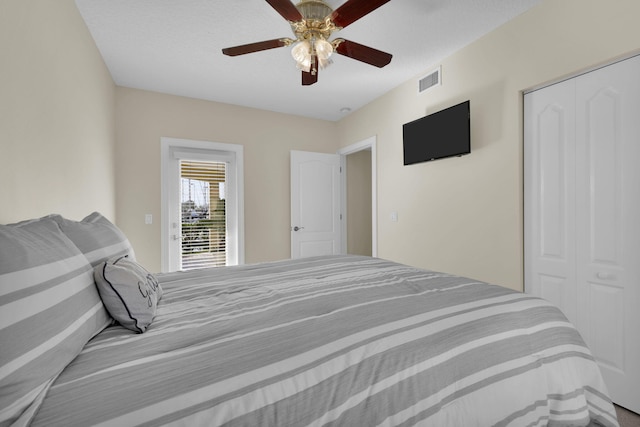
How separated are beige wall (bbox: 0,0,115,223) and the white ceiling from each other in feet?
1.08

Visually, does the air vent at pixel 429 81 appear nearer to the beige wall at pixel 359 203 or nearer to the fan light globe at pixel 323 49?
the fan light globe at pixel 323 49

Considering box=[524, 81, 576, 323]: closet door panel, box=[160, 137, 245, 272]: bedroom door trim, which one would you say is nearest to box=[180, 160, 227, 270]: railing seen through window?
box=[160, 137, 245, 272]: bedroom door trim

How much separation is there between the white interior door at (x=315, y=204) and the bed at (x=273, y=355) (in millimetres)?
2878

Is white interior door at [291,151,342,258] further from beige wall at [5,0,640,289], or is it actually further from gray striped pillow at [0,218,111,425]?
gray striped pillow at [0,218,111,425]

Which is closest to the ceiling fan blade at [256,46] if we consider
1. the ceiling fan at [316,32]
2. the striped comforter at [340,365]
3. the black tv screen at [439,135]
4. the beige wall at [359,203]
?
the ceiling fan at [316,32]

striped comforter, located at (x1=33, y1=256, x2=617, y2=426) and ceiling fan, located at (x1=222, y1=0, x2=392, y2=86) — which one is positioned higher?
ceiling fan, located at (x1=222, y1=0, x2=392, y2=86)

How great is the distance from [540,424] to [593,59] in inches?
81.2

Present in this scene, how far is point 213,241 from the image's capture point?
3807 millimetres

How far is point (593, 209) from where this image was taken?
1844mm

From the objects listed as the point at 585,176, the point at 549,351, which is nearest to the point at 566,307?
the point at 585,176

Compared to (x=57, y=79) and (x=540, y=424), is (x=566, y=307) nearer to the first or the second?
(x=540, y=424)

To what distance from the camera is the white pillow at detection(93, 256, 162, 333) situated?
0.95 meters

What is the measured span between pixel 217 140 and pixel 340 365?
354 cm

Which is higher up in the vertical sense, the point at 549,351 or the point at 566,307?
the point at 549,351
